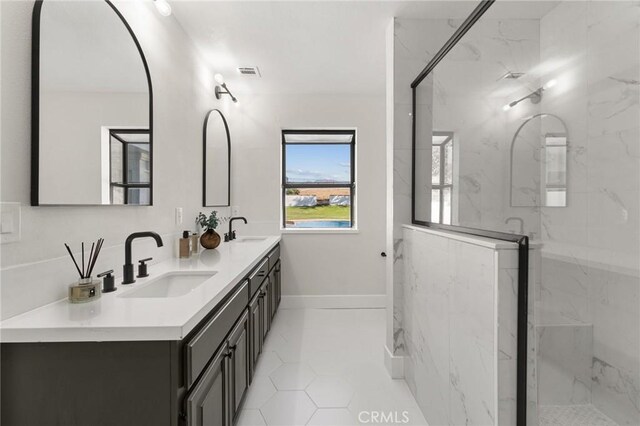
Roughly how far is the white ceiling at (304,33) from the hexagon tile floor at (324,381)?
2.27 m

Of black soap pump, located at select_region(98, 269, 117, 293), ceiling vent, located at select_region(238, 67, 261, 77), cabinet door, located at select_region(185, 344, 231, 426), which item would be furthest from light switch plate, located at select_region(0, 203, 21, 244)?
ceiling vent, located at select_region(238, 67, 261, 77)

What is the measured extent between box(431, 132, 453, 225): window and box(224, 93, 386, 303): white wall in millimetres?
1638

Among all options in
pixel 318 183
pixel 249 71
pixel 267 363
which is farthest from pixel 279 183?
pixel 267 363

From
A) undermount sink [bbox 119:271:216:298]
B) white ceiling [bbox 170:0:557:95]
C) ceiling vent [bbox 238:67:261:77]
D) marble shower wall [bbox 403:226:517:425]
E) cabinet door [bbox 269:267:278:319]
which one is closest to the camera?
marble shower wall [bbox 403:226:517:425]

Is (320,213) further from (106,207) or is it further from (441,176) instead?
(106,207)

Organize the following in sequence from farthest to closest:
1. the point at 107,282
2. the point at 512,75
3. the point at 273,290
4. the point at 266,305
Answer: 1. the point at 273,290
2. the point at 266,305
3. the point at 512,75
4. the point at 107,282

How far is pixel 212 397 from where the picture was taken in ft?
3.76

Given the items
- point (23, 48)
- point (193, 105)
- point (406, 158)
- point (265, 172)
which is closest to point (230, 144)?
point (265, 172)

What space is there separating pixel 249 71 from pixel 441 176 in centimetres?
217

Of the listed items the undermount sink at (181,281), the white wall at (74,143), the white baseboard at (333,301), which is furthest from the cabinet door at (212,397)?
the white baseboard at (333,301)

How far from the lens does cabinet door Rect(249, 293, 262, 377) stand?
1.85 m

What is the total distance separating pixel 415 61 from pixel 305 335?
2.55m

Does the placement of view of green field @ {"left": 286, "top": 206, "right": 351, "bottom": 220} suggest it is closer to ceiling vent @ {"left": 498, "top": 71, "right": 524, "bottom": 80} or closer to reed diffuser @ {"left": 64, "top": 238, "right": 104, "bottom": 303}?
ceiling vent @ {"left": 498, "top": 71, "right": 524, "bottom": 80}

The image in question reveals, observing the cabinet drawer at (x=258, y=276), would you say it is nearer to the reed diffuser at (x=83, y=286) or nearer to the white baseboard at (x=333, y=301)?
the reed diffuser at (x=83, y=286)
